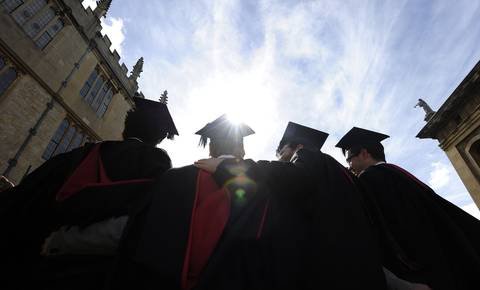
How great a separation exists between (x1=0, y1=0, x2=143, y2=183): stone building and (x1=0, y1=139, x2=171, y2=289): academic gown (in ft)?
31.4

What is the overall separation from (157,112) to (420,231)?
2.86 metres

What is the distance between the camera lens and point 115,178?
1.86 m

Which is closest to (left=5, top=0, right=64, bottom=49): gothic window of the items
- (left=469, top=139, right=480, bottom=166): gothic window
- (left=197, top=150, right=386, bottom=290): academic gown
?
(left=197, top=150, right=386, bottom=290): academic gown

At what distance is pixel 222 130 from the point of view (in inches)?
110

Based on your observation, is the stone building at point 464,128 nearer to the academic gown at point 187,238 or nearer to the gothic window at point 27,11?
the academic gown at point 187,238

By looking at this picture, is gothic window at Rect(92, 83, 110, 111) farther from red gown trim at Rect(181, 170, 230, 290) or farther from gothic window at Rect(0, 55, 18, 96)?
red gown trim at Rect(181, 170, 230, 290)

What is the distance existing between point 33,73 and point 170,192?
39.0 feet

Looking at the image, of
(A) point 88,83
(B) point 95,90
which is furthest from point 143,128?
(B) point 95,90

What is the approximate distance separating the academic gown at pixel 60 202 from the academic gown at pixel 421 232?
2089 mm

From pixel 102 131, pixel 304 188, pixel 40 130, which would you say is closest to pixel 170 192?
pixel 304 188

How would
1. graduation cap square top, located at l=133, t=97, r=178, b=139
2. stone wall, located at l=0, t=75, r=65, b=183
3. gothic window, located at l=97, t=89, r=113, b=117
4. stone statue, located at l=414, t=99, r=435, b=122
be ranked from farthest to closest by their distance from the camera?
1. stone statue, located at l=414, t=99, r=435, b=122
2. gothic window, located at l=97, t=89, r=113, b=117
3. stone wall, located at l=0, t=75, r=65, b=183
4. graduation cap square top, located at l=133, t=97, r=178, b=139

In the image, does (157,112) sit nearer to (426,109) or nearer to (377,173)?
(377,173)

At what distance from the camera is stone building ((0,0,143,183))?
9.05m

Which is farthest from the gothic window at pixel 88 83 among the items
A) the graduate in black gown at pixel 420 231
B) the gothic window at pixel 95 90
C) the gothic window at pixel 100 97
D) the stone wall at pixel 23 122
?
the graduate in black gown at pixel 420 231
